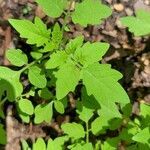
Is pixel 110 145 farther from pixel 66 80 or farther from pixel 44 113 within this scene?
pixel 66 80

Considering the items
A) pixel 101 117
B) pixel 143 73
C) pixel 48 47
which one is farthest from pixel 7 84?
pixel 143 73

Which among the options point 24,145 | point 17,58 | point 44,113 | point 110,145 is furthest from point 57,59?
point 24,145

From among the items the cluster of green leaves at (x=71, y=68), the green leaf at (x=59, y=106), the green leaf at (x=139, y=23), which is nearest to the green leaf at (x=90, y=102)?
the cluster of green leaves at (x=71, y=68)

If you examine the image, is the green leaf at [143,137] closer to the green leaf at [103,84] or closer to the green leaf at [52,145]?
the green leaf at [103,84]

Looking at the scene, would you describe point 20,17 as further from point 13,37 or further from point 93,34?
point 93,34

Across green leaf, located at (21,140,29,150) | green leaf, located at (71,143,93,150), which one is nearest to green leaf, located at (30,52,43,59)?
green leaf, located at (71,143,93,150)

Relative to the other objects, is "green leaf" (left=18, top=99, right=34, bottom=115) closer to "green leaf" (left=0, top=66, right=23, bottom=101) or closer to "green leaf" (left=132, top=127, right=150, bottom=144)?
"green leaf" (left=0, top=66, right=23, bottom=101)
